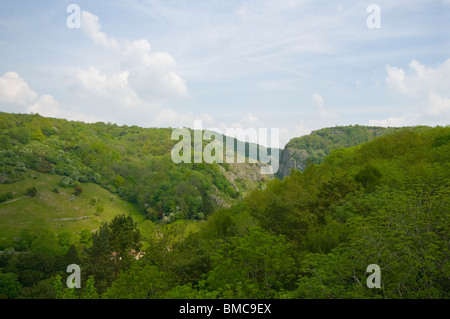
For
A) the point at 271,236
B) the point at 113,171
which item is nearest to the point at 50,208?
the point at 113,171

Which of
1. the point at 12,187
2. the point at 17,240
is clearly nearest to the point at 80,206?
the point at 12,187

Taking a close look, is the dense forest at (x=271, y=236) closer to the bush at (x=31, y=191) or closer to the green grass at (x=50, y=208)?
the bush at (x=31, y=191)

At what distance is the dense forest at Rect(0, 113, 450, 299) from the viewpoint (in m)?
15.9

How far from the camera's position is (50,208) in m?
109

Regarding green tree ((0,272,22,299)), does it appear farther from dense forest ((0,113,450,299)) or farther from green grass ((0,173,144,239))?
green grass ((0,173,144,239))

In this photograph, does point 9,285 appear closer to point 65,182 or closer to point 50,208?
point 50,208

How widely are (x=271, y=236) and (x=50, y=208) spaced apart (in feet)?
354

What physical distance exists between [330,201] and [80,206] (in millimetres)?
107936

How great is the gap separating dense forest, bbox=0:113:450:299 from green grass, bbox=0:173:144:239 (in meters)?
1.25

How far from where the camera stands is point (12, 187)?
111m

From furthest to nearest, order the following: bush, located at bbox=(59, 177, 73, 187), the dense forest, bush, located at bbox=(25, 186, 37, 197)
A: bush, located at bbox=(59, 177, 73, 187), bush, located at bbox=(25, 186, 37, 197), the dense forest

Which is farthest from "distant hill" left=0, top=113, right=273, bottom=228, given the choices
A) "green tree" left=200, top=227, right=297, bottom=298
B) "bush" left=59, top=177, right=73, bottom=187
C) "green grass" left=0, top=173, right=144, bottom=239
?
"green tree" left=200, top=227, right=297, bottom=298

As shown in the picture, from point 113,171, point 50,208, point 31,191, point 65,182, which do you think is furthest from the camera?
point 113,171

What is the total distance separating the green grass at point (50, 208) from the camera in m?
96.6
